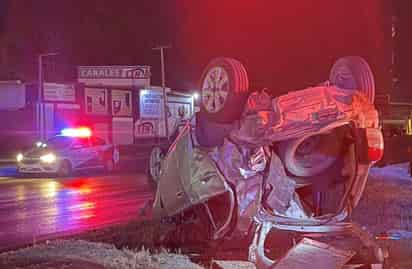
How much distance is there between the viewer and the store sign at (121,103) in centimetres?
4250

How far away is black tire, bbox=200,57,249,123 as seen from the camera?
595cm

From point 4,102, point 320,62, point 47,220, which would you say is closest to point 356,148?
point 47,220

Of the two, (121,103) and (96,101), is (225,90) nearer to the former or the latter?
(96,101)

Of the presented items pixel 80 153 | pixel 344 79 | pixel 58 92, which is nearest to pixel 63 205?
pixel 344 79

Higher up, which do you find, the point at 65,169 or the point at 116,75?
the point at 116,75

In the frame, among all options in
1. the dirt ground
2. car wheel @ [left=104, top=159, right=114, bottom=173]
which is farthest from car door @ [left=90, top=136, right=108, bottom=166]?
the dirt ground

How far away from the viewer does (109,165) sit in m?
24.2

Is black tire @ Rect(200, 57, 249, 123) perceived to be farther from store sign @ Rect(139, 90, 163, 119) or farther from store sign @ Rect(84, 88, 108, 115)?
store sign @ Rect(139, 90, 163, 119)

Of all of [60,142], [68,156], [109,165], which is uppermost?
[60,142]

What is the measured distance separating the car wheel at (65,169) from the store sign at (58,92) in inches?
630

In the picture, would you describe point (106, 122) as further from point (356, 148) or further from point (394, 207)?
point (356, 148)

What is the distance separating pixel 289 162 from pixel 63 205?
8.56 meters

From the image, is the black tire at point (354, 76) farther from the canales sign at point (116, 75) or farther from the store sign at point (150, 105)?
the canales sign at point (116, 75)

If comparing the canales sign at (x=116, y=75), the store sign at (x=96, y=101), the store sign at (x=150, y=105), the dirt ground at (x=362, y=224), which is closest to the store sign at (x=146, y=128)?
the store sign at (x=150, y=105)
